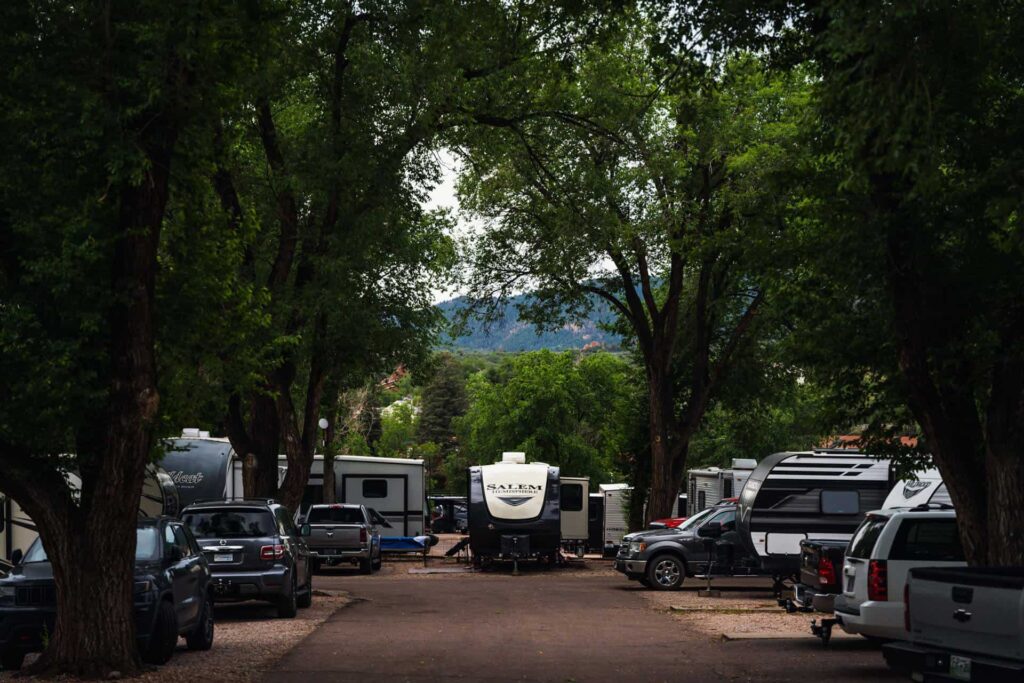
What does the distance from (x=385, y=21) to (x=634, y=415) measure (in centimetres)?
3112

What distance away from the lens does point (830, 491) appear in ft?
91.2

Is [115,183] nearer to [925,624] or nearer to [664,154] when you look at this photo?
[925,624]

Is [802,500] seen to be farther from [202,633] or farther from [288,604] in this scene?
[202,633]

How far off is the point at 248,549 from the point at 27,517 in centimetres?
775

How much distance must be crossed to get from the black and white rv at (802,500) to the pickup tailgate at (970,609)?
16756 millimetres

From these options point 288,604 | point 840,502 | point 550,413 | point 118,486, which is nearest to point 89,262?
point 118,486

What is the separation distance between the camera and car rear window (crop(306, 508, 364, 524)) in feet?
114

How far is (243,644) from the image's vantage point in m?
17.0

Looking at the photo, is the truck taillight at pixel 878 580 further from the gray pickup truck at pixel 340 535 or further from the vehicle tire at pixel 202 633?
the gray pickup truck at pixel 340 535

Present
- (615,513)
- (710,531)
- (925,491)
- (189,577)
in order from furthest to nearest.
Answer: (615,513) < (710,531) < (925,491) < (189,577)

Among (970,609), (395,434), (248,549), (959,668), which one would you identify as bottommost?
(959,668)

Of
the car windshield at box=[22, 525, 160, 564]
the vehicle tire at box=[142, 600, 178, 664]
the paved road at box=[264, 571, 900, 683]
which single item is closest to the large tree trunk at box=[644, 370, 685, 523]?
the paved road at box=[264, 571, 900, 683]

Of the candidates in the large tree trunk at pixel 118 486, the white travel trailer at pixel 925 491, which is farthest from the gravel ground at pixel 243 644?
the white travel trailer at pixel 925 491

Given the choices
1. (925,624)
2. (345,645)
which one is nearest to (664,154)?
(345,645)
